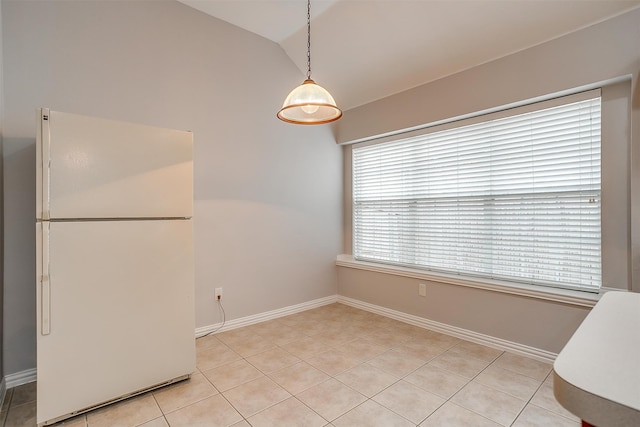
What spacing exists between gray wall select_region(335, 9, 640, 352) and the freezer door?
8.03 feet

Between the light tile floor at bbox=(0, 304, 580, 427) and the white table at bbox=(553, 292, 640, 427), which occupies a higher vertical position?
the white table at bbox=(553, 292, 640, 427)

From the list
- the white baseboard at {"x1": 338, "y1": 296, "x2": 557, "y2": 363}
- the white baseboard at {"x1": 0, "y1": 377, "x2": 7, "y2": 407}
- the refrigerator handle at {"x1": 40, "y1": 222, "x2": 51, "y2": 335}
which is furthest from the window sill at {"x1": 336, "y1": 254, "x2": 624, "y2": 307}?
the white baseboard at {"x1": 0, "y1": 377, "x2": 7, "y2": 407}

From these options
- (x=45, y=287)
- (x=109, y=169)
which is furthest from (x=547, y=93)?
(x=45, y=287)

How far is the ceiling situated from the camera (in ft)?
7.82

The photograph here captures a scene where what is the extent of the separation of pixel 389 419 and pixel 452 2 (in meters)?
3.07

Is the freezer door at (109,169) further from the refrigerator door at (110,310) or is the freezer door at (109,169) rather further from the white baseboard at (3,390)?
the white baseboard at (3,390)

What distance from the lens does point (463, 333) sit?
300cm

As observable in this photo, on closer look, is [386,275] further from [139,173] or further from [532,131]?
[139,173]

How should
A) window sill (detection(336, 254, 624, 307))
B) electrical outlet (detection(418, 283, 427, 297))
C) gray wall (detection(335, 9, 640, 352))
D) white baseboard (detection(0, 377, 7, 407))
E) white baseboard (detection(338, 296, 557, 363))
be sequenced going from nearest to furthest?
1. white baseboard (detection(0, 377, 7, 407))
2. gray wall (detection(335, 9, 640, 352))
3. window sill (detection(336, 254, 624, 307))
4. white baseboard (detection(338, 296, 557, 363))
5. electrical outlet (detection(418, 283, 427, 297))

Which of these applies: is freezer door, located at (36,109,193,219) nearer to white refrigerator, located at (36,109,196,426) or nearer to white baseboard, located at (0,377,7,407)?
white refrigerator, located at (36,109,196,426)

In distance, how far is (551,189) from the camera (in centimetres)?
259

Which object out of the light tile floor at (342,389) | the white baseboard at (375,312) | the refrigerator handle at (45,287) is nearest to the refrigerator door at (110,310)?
the refrigerator handle at (45,287)

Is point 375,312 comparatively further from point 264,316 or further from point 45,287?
point 45,287

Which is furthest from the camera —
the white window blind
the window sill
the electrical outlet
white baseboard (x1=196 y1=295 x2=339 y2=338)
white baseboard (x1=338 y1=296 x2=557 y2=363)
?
the electrical outlet
